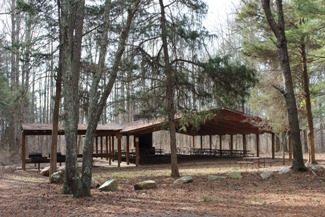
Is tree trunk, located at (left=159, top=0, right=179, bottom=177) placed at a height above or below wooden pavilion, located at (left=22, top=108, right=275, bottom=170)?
above

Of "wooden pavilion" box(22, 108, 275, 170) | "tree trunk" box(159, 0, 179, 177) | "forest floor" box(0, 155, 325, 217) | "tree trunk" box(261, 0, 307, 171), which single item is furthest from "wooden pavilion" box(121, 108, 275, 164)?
"forest floor" box(0, 155, 325, 217)

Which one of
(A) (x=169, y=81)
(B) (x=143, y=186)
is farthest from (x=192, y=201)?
(A) (x=169, y=81)

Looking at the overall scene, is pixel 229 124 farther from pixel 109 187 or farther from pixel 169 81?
pixel 109 187

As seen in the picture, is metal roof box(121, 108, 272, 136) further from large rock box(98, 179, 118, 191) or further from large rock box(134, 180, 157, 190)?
large rock box(98, 179, 118, 191)

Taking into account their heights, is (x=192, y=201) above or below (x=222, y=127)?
below

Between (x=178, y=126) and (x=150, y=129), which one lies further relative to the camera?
(x=150, y=129)

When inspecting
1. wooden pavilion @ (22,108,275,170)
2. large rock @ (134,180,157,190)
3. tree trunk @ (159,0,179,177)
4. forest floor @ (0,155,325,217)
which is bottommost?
forest floor @ (0,155,325,217)

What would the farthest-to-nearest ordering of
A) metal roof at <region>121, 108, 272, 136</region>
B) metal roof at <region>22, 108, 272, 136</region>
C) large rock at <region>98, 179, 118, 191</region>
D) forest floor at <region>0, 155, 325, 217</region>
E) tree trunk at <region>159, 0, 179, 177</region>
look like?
1. metal roof at <region>121, 108, 272, 136</region>
2. metal roof at <region>22, 108, 272, 136</region>
3. tree trunk at <region>159, 0, 179, 177</region>
4. large rock at <region>98, 179, 118, 191</region>
5. forest floor at <region>0, 155, 325, 217</region>

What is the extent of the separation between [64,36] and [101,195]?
13.2ft

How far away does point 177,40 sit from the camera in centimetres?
1284

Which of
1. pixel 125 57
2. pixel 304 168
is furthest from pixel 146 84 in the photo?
pixel 304 168

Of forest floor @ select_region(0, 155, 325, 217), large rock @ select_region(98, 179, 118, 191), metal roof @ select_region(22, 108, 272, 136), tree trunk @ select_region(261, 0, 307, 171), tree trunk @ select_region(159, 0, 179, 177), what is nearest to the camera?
forest floor @ select_region(0, 155, 325, 217)

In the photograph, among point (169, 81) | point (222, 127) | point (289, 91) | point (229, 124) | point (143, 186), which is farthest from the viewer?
point (222, 127)

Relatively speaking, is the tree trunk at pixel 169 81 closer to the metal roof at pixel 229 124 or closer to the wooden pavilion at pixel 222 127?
the wooden pavilion at pixel 222 127
